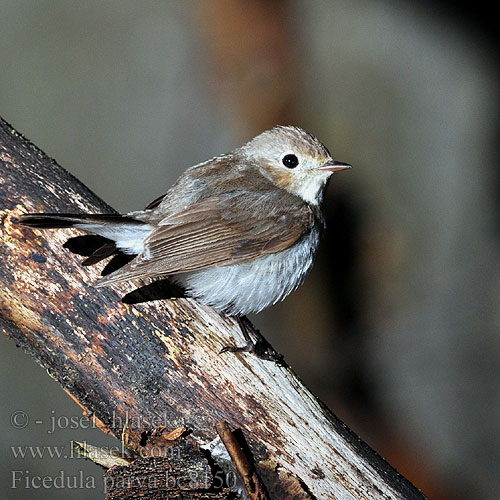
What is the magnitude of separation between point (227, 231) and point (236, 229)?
51mm

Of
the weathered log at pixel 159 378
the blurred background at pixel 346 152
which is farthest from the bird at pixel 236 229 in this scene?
the blurred background at pixel 346 152

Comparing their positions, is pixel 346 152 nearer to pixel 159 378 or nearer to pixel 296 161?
pixel 296 161

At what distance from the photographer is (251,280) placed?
11.0 ft

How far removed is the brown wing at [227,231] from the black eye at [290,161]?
6.0 inches

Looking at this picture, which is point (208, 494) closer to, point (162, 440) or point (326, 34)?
point (162, 440)

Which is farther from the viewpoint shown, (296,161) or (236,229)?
(296,161)

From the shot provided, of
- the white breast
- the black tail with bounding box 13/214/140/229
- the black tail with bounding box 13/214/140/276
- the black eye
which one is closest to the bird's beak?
the black eye

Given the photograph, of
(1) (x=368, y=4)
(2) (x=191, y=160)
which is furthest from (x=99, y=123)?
(1) (x=368, y=4)

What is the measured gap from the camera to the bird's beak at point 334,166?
3.41 meters

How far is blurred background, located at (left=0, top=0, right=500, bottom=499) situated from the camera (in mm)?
5969

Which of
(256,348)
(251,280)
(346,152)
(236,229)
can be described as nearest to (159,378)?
(256,348)

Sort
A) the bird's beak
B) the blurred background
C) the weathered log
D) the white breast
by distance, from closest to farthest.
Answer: the weathered log, the white breast, the bird's beak, the blurred background

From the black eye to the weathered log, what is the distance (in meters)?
1.04

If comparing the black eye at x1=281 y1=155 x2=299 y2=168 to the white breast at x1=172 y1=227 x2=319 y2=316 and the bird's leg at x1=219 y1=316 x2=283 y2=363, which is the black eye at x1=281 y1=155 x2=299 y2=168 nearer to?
the white breast at x1=172 y1=227 x2=319 y2=316
